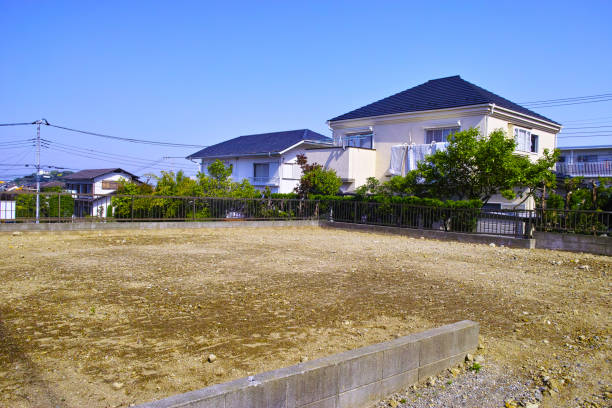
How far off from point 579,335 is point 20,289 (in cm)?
679

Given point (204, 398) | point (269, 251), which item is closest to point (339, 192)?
Answer: point (269, 251)

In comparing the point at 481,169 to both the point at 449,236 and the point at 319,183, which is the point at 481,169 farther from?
the point at 319,183

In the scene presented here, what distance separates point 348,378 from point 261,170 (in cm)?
2827

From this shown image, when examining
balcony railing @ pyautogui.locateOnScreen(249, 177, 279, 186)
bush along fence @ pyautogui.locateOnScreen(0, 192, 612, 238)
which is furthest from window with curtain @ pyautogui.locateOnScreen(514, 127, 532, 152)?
balcony railing @ pyautogui.locateOnScreen(249, 177, 279, 186)

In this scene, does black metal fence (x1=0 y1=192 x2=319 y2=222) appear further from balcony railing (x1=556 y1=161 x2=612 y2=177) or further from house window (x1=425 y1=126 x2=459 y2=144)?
balcony railing (x1=556 y1=161 x2=612 y2=177)

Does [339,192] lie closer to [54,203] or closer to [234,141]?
[54,203]

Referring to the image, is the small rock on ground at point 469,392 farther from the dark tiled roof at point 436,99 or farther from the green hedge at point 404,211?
the dark tiled roof at point 436,99

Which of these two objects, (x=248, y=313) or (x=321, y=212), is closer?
(x=248, y=313)

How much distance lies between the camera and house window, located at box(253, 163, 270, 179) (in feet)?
100

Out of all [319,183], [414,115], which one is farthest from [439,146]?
[319,183]

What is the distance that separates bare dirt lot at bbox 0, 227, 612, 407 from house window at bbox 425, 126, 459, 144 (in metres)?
11.0

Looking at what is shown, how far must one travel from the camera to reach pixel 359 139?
24.0 meters

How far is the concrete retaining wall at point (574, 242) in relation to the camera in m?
11.4

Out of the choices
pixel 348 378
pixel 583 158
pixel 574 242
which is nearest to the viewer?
pixel 348 378
